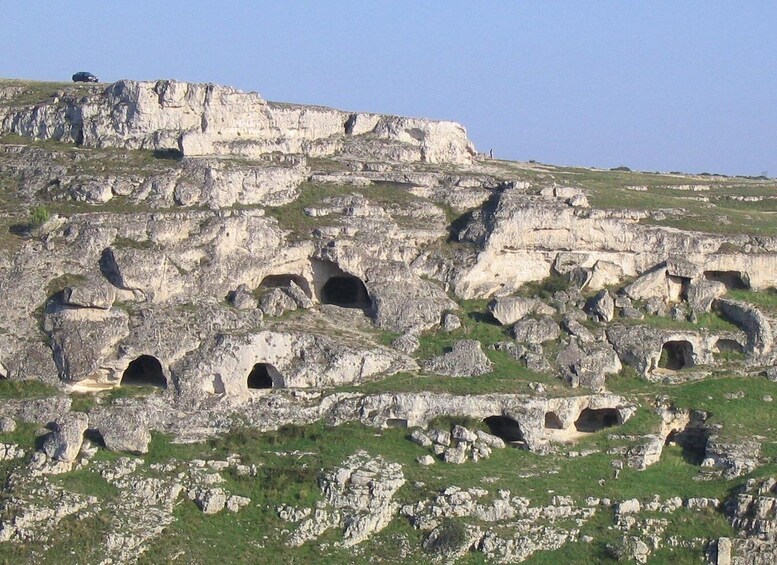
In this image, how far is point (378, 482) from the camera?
4325 cm

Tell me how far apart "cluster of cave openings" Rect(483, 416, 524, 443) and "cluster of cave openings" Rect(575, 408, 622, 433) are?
2.78 metres

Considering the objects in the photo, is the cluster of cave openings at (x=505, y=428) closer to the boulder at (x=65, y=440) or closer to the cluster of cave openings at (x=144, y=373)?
the cluster of cave openings at (x=144, y=373)

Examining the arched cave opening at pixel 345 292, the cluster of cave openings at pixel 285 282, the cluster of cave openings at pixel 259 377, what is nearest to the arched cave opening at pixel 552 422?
the arched cave opening at pixel 345 292

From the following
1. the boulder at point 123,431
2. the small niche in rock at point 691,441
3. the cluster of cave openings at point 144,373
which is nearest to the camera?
the boulder at point 123,431

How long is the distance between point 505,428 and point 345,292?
10036mm

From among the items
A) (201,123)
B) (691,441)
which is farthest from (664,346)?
(201,123)

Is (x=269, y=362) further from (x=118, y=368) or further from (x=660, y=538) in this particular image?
(x=660, y=538)

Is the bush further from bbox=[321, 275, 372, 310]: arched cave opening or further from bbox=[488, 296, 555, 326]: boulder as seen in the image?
bbox=[321, 275, 372, 310]: arched cave opening

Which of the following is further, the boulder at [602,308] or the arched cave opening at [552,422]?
the boulder at [602,308]

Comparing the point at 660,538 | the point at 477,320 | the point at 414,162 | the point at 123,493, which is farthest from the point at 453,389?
the point at 414,162

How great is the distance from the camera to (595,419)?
5116cm

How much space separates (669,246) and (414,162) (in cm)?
1250

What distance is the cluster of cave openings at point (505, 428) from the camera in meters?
48.7

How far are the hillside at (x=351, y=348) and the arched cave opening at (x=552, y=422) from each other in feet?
0.27
